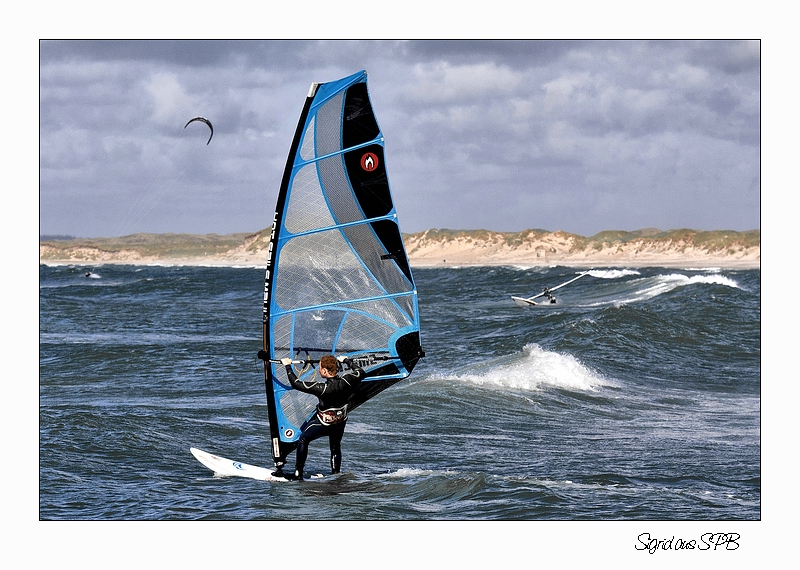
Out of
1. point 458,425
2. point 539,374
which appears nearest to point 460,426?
point 458,425

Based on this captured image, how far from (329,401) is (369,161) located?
5.61ft

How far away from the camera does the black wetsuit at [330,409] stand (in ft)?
21.0

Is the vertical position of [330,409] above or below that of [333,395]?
below

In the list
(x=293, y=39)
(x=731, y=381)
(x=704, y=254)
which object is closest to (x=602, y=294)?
(x=704, y=254)

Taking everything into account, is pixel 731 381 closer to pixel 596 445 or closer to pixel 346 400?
pixel 596 445

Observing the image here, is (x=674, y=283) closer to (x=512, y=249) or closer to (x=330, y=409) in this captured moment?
(x=330, y=409)

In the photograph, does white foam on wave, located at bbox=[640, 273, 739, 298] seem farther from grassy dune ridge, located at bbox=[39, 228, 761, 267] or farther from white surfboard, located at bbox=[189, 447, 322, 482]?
white surfboard, located at bbox=[189, 447, 322, 482]

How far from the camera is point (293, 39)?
297 inches

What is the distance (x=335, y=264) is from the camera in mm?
6777

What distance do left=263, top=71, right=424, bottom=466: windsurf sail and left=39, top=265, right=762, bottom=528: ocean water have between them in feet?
2.75

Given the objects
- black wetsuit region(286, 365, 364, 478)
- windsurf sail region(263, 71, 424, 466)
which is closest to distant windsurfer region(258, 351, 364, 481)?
black wetsuit region(286, 365, 364, 478)

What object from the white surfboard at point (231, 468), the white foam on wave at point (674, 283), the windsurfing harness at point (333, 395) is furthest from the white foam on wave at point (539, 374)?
the white foam on wave at point (674, 283)

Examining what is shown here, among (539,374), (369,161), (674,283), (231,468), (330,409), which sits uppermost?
(369,161)
